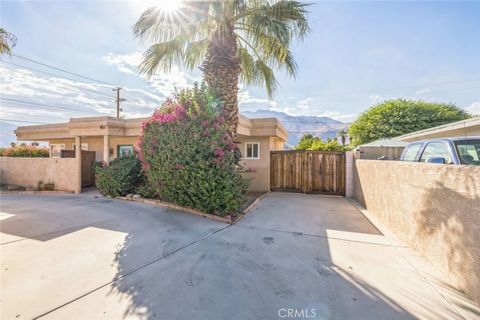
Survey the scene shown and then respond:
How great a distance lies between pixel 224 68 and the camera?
6.82 meters

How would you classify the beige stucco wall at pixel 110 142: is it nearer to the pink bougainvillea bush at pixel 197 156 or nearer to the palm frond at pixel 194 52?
the palm frond at pixel 194 52

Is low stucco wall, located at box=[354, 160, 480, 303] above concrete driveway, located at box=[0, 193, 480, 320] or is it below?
above

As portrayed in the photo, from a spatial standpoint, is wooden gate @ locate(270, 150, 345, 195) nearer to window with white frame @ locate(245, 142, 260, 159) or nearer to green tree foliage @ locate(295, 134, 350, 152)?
window with white frame @ locate(245, 142, 260, 159)

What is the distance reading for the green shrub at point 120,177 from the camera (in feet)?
28.5

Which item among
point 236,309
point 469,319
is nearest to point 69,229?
point 236,309

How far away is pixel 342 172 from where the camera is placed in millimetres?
9945

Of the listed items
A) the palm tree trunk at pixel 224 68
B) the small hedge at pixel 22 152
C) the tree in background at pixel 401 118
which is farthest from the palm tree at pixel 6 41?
the tree in background at pixel 401 118

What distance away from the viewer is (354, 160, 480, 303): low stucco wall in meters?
2.72

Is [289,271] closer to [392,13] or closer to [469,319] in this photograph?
[469,319]

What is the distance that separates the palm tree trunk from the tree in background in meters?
21.4

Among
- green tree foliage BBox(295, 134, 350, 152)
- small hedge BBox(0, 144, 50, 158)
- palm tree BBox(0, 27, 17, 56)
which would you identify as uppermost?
palm tree BBox(0, 27, 17, 56)

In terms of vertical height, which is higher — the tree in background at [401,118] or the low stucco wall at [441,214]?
the tree in background at [401,118]

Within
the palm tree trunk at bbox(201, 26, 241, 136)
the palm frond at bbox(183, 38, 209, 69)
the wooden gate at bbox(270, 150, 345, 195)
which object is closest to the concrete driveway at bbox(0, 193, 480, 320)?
the palm tree trunk at bbox(201, 26, 241, 136)

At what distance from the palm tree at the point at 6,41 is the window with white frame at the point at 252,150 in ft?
32.9
